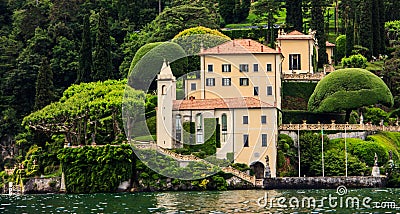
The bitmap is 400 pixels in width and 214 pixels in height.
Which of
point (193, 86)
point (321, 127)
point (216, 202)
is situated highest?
point (193, 86)

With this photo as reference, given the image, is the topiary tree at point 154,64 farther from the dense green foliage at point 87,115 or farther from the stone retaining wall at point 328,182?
the stone retaining wall at point 328,182

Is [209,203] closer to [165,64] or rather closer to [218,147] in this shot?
[218,147]

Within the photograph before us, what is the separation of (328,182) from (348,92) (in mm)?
13465

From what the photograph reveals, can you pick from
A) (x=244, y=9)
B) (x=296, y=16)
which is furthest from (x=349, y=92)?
(x=244, y=9)

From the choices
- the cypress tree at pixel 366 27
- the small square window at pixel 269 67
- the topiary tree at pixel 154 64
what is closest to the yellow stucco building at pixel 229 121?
the small square window at pixel 269 67

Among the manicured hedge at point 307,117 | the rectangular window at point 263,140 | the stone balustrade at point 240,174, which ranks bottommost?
the stone balustrade at point 240,174

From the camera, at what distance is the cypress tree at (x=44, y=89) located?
88.6 meters

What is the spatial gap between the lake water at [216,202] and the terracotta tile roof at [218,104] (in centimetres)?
933

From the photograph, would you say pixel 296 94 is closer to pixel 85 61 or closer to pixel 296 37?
pixel 296 37

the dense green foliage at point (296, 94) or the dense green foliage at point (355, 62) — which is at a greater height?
the dense green foliage at point (355, 62)

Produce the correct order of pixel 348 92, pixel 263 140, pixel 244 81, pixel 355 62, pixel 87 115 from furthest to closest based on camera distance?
pixel 355 62, pixel 244 81, pixel 348 92, pixel 263 140, pixel 87 115

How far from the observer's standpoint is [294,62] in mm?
94938

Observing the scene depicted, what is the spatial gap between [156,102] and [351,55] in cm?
2299

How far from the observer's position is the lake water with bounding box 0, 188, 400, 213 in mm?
56844
